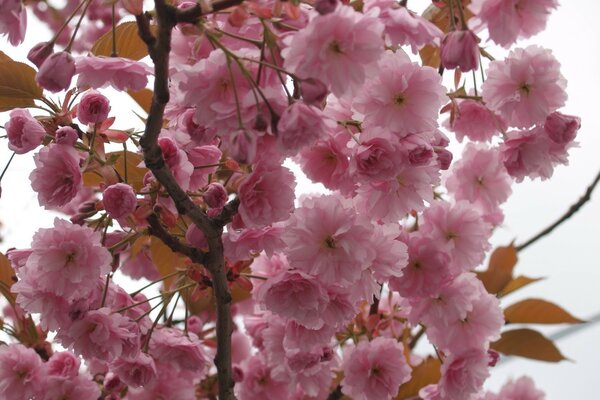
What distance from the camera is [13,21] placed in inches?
29.2

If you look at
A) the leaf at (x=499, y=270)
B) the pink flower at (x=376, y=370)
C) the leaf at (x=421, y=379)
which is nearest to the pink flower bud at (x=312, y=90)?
the pink flower at (x=376, y=370)

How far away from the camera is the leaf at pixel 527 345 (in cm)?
141

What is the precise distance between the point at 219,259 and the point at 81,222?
0.18 metres

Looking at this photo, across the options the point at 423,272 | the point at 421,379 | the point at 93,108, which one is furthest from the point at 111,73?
the point at 421,379

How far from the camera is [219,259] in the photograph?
918mm

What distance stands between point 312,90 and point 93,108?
0.35 m

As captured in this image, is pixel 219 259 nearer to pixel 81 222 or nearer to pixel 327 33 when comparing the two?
pixel 81 222

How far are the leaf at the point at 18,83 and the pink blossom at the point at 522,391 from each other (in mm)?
968

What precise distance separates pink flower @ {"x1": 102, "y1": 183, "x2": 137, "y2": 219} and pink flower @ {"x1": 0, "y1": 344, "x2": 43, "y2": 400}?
0.38 m

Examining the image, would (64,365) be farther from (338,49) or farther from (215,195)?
(338,49)

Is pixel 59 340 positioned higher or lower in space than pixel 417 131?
lower

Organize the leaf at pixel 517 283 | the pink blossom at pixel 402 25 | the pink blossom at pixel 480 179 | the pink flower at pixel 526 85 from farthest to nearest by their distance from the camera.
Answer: the leaf at pixel 517 283 < the pink blossom at pixel 480 179 < the pink flower at pixel 526 85 < the pink blossom at pixel 402 25

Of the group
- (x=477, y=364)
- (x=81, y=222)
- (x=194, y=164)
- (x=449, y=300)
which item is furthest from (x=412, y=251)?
(x=81, y=222)

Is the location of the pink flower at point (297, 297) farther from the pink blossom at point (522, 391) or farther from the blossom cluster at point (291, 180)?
the pink blossom at point (522, 391)
